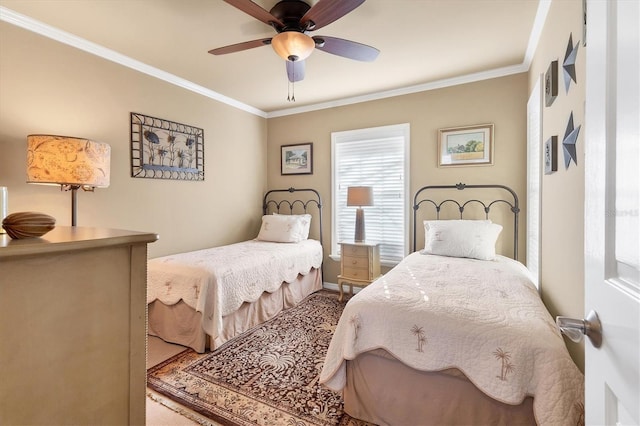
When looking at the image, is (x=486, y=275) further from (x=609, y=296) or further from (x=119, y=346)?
(x=119, y=346)

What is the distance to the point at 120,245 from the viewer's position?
2.49 ft

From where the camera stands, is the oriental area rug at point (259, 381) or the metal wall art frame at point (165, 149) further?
the metal wall art frame at point (165, 149)

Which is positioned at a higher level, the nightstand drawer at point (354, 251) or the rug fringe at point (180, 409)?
the nightstand drawer at point (354, 251)

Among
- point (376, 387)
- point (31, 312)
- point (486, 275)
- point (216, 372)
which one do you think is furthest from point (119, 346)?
point (486, 275)

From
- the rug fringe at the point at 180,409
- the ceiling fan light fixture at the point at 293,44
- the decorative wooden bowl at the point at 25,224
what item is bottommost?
the rug fringe at the point at 180,409

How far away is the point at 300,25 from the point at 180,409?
103 inches

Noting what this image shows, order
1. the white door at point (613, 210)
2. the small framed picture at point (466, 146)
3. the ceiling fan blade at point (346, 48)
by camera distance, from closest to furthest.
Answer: the white door at point (613, 210) → the ceiling fan blade at point (346, 48) → the small framed picture at point (466, 146)

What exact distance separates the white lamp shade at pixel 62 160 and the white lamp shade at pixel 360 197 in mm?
2492

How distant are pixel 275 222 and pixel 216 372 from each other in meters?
2.10

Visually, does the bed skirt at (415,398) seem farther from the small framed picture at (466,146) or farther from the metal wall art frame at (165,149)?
the metal wall art frame at (165,149)

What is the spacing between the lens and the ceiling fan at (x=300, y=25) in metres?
1.74

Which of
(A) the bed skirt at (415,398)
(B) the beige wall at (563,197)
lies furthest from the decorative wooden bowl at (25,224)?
(B) the beige wall at (563,197)

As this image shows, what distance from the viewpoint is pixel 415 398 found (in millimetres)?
1508

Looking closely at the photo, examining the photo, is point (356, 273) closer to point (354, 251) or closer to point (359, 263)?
point (359, 263)
